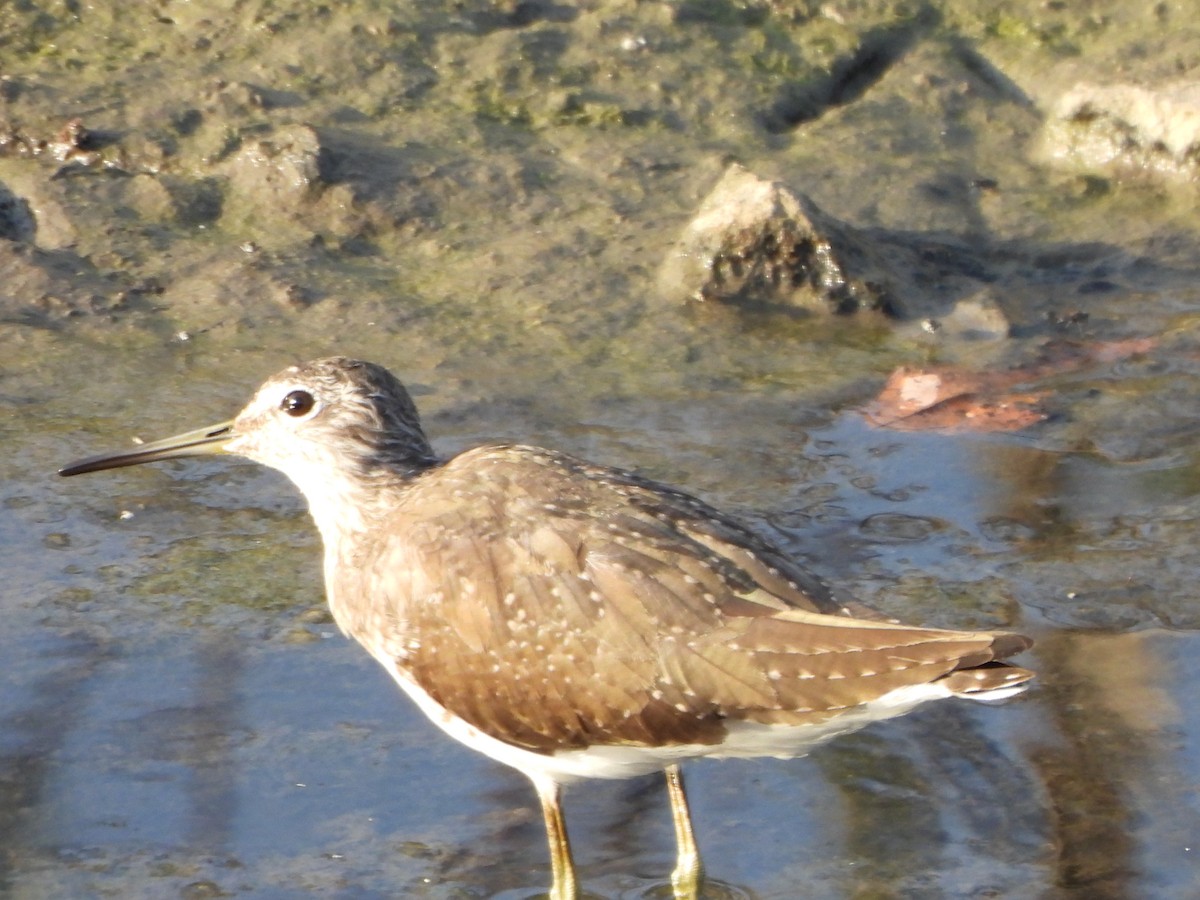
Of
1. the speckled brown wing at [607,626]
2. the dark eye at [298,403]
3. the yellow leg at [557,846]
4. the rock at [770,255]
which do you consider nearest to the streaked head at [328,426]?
the dark eye at [298,403]

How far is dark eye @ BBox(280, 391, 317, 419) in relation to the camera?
5957 millimetres

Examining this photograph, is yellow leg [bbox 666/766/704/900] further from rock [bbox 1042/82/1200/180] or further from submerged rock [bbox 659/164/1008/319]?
rock [bbox 1042/82/1200/180]

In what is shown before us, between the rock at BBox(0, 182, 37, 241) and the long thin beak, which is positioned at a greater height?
the rock at BBox(0, 182, 37, 241)

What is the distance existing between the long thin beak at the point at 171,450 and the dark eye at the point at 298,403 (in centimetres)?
25

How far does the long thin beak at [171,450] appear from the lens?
6.11m

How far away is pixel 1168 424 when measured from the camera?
312 inches

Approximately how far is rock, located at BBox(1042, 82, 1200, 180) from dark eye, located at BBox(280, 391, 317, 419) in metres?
5.39

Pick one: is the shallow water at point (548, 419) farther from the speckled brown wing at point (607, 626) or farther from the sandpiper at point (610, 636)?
the speckled brown wing at point (607, 626)

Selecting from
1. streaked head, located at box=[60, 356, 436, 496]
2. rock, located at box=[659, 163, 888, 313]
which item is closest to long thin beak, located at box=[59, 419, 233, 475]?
streaked head, located at box=[60, 356, 436, 496]

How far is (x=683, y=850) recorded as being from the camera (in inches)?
213

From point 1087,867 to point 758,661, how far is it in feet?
4.31

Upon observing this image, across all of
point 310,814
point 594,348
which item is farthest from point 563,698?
point 594,348

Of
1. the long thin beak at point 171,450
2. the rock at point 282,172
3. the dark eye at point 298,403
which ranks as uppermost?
the rock at point 282,172

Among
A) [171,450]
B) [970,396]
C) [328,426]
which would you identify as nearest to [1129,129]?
[970,396]
